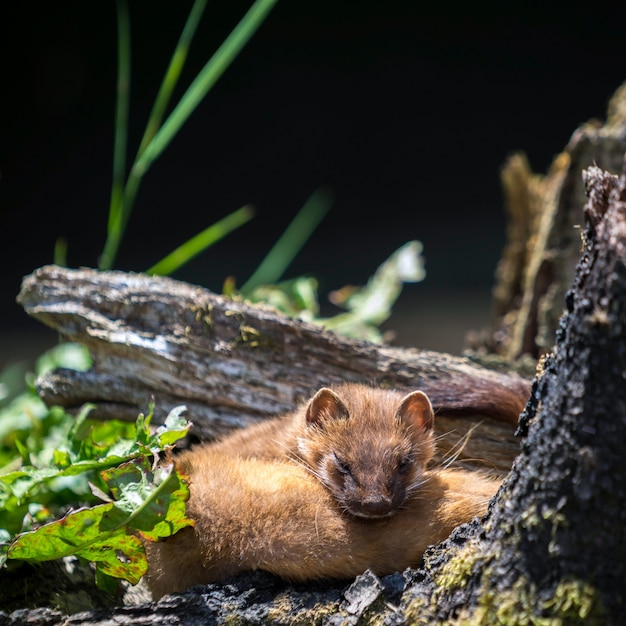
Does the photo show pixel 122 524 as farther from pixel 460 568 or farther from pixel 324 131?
pixel 324 131

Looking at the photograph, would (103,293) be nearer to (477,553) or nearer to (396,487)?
(396,487)

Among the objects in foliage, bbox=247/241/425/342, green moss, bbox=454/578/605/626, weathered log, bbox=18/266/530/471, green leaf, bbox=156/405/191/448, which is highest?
foliage, bbox=247/241/425/342

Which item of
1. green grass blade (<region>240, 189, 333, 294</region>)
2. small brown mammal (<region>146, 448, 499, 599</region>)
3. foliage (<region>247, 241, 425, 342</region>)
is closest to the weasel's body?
small brown mammal (<region>146, 448, 499, 599</region>)

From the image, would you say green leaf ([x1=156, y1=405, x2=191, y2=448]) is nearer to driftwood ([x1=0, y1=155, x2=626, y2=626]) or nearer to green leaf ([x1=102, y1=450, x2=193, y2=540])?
green leaf ([x1=102, y1=450, x2=193, y2=540])

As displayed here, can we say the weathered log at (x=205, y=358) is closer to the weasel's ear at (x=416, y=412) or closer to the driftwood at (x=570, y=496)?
the weasel's ear at (x=416, y=412)

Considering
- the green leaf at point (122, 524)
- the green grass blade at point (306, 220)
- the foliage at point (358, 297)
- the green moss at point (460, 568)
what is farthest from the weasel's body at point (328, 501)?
the green grass blade at point (306, 220)

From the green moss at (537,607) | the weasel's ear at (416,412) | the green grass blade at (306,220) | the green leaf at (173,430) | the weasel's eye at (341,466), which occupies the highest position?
the green grass blade at (306,220)

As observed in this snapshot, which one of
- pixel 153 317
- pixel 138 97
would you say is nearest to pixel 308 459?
pixel 153 317
